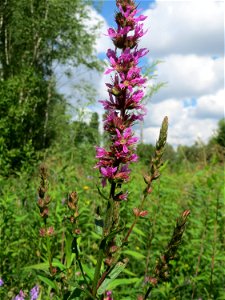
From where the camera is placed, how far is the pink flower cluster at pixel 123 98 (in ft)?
7.20

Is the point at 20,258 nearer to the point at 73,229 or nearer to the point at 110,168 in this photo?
the point at 73,229

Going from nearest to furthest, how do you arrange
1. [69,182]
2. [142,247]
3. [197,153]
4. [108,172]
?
[108,172]
[142,247]
[69,182]
[197,153]

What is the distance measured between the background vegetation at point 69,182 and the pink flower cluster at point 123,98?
0.84 ft

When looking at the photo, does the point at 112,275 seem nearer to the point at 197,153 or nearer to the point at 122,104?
the point at 122,104

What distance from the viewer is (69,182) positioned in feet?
18.3

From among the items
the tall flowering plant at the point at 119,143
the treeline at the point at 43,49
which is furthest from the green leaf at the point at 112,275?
the treeline at the point at 43,49

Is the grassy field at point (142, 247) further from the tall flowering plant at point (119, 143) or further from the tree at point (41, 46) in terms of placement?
the tree at point (41, 46)

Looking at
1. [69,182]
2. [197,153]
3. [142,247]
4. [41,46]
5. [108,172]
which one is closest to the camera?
[108,172]

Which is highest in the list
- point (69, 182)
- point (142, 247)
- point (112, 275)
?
point (69, 182)

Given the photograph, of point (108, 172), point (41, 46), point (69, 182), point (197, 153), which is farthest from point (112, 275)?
point (41, 46)

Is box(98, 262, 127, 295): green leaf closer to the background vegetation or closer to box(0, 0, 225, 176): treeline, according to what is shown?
the background vegetation

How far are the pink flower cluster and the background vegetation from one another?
0.26 meters

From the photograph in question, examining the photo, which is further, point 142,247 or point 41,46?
point 41,46

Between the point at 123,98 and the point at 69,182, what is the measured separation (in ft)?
11.4
